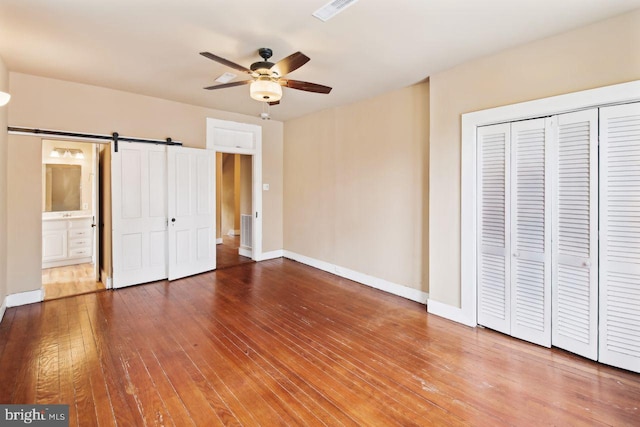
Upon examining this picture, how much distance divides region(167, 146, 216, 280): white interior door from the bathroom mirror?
2.57 metres

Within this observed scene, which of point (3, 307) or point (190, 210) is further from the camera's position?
point (190, 210)

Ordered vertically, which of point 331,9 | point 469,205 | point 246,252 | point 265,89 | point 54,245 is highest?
point 331,9

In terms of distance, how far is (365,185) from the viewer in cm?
473

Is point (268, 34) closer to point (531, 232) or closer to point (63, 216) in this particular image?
point (531, 232)

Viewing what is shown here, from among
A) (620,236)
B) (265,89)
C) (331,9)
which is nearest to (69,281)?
(265,89)

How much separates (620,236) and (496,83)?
1.76 meters

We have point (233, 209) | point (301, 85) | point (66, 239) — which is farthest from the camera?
point (233, 209)

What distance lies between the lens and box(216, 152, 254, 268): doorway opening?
Answer: 21.6ft

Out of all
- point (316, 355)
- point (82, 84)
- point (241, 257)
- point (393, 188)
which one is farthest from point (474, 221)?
point (82, 84)

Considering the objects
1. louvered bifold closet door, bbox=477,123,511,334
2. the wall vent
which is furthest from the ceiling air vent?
the wall vent

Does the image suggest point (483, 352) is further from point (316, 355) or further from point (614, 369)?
point (316, 355)

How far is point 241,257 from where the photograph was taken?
651cm

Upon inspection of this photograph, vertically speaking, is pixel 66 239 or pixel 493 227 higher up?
pixel 493 227

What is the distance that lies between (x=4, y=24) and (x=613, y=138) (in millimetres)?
5210
